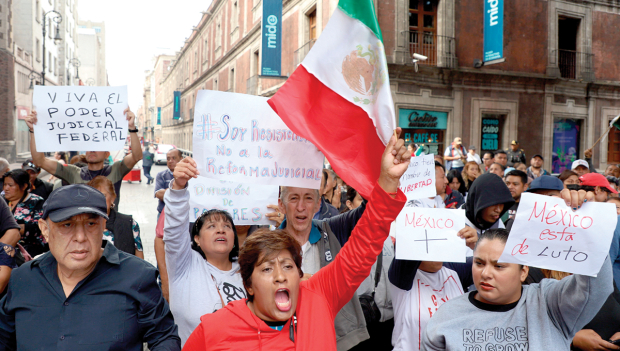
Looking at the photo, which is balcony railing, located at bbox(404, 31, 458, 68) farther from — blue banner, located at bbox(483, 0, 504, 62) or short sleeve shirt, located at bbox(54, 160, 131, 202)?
short sleeve shirt, located at bbox(54, 160, 131, 202)

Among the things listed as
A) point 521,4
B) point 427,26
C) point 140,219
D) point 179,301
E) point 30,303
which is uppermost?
point 521,4

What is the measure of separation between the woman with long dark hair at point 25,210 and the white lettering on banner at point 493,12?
50.4 ft

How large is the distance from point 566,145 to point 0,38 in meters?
29.0

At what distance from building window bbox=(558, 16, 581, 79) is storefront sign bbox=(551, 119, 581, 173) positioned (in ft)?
6.66

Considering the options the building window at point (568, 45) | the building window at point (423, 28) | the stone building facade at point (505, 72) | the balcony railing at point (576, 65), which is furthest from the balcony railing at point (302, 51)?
the balcony railing at point (576, 65)

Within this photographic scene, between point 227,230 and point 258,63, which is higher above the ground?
point 258,63

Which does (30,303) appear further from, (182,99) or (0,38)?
(182,99)

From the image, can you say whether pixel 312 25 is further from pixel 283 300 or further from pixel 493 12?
pixel 283 300

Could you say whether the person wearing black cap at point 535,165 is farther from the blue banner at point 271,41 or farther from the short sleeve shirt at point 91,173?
the blue banner at point 271,41

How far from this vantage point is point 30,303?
2.01 m

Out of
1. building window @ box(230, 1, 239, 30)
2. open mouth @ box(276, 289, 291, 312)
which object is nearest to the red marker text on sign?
open mouth @ box(276, 289, 291, 312)

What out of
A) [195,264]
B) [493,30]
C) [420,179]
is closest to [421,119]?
[493,30]

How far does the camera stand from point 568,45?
20.0m

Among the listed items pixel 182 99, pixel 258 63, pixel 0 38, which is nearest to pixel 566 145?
pixel 258 63
